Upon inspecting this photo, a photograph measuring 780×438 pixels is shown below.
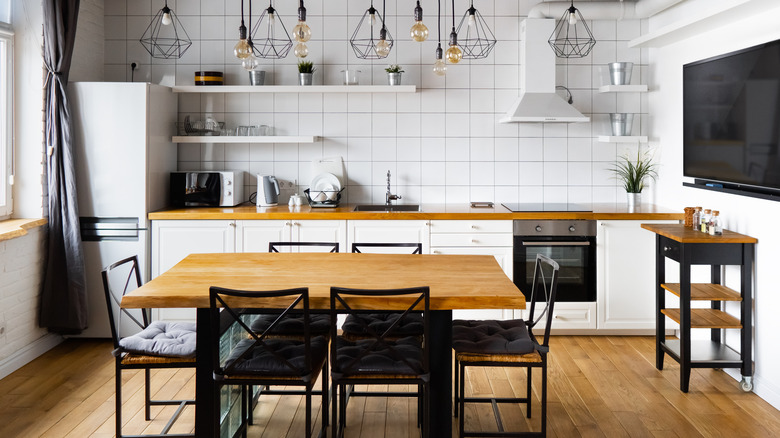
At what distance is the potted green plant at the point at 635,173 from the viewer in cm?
511

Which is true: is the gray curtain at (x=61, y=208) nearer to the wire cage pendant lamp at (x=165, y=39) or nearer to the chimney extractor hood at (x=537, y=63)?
the wire cage pendant lamp at (x=165, y=39)

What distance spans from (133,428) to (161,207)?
208cm

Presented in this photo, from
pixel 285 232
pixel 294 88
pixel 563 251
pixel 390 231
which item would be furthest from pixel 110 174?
pixel 563 251

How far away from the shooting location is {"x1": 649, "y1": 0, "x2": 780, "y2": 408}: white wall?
357cm

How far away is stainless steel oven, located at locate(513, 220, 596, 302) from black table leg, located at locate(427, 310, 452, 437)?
6.72ft

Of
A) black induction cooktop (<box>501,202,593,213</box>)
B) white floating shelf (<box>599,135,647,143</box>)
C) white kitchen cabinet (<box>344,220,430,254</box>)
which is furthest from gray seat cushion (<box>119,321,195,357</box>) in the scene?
white floating shelf (<box>599,135,647,143</box>)

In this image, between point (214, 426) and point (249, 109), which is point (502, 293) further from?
point (249, 109)

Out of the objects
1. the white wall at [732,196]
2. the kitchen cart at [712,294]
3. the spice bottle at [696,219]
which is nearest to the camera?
the white wall at [732,196]

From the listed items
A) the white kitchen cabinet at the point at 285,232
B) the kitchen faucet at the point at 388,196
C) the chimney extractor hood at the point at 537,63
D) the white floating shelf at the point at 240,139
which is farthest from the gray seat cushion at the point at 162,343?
the chimney extractor hood at the point at 537,63

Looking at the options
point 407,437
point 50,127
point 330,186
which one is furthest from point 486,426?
point 50,127

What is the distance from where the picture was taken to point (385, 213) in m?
4.73

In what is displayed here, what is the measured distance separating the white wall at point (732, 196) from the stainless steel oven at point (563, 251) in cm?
74

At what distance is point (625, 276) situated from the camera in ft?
15.6

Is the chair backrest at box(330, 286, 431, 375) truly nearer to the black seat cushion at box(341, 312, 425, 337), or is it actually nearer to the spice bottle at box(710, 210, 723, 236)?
the black seat cushion at box(341, 312, 425, 337)
